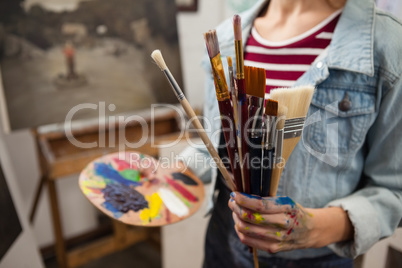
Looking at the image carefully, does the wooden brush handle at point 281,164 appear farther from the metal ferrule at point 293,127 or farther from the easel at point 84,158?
the easel at point 84,158

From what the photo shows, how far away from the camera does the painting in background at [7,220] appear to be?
673 millimetres

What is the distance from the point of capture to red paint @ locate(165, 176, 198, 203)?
0.56m

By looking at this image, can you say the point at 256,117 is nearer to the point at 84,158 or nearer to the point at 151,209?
the point at 151,209

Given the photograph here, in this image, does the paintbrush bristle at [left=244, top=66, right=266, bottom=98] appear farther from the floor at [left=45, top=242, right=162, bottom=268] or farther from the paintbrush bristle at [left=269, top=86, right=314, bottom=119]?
the floor at [left=45, top=242, right=162, bottom=268]

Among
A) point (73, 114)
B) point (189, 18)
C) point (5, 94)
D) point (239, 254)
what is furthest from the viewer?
point (189, 18)

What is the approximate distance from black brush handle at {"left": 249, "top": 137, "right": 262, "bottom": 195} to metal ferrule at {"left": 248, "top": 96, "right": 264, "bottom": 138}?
1 centimetres

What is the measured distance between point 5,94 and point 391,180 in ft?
3.65

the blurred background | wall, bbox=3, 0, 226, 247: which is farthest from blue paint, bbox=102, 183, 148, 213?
wall, bbox=3, 0, 226, 247

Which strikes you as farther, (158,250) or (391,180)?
(158,250)

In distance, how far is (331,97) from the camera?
1.59 feet

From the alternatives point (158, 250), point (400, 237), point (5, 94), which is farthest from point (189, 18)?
point (400, 237)

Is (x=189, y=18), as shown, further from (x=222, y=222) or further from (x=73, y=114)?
(x=222, y=222)

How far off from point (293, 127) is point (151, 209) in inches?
11.1

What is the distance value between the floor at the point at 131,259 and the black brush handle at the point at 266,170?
143 centimetres
